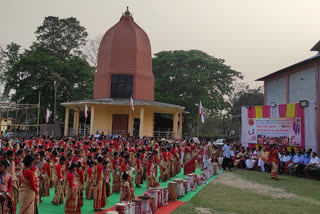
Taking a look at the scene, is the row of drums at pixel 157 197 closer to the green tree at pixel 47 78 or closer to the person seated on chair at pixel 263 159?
the person seated on chair at pixel 263 159

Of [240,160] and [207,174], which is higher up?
[240,160]

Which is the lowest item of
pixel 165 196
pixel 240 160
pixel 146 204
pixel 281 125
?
pixel 165 196

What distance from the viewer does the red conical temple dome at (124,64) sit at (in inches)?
1057

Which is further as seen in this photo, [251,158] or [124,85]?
[124,85]

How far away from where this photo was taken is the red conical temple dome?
26.8m

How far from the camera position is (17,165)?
26.6ft

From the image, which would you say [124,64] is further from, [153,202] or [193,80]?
[153,202]

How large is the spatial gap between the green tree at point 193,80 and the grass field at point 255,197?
819 inches

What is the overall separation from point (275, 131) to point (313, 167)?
4069mm

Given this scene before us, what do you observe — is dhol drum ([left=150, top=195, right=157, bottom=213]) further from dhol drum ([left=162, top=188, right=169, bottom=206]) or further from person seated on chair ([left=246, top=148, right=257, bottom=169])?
person seated on chair ([left=246, top=148, right=257, bottom=169])

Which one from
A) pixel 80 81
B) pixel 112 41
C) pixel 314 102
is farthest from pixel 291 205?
pixel 80 81

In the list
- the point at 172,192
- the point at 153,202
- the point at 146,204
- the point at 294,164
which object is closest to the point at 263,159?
the point at 294,164

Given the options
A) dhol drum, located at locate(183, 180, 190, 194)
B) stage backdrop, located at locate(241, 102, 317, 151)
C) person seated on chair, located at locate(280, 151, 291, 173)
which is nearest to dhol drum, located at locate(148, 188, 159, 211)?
dhol drum, located at locate(183, 180, 190, 194)

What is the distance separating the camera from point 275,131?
1730 cm
